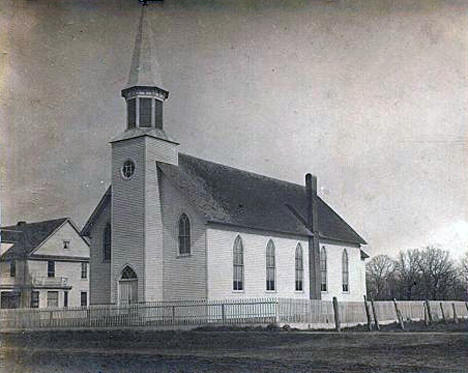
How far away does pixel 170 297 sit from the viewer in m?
23.2

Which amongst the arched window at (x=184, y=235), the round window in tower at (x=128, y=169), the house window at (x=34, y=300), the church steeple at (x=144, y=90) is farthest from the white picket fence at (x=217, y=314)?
the church steeple at (x=144, y=90)

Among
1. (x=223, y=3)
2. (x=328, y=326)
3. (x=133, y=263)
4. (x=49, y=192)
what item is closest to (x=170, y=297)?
(x=133, y=263)

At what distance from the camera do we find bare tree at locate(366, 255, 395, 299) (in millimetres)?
23425

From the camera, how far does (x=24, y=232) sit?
17312 millimetres

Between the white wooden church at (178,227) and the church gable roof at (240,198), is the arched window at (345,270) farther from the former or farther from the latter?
the white wooden church at (178,227)

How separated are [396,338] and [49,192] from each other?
920 cm

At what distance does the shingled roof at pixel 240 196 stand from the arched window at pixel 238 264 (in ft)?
2.68

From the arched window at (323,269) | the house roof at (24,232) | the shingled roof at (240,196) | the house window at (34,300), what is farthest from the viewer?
the arched window at (323,269)

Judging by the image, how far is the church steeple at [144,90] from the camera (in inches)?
626

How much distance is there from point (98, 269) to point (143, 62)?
1055 cm

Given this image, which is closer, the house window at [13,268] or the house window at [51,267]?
the house window at [13,268]

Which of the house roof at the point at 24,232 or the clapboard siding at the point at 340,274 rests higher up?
the house roof at the point at 24,232

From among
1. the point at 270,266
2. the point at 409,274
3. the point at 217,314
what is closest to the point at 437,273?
the point at 409,274

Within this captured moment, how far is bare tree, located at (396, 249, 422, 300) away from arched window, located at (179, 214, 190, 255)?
24.4 ft
